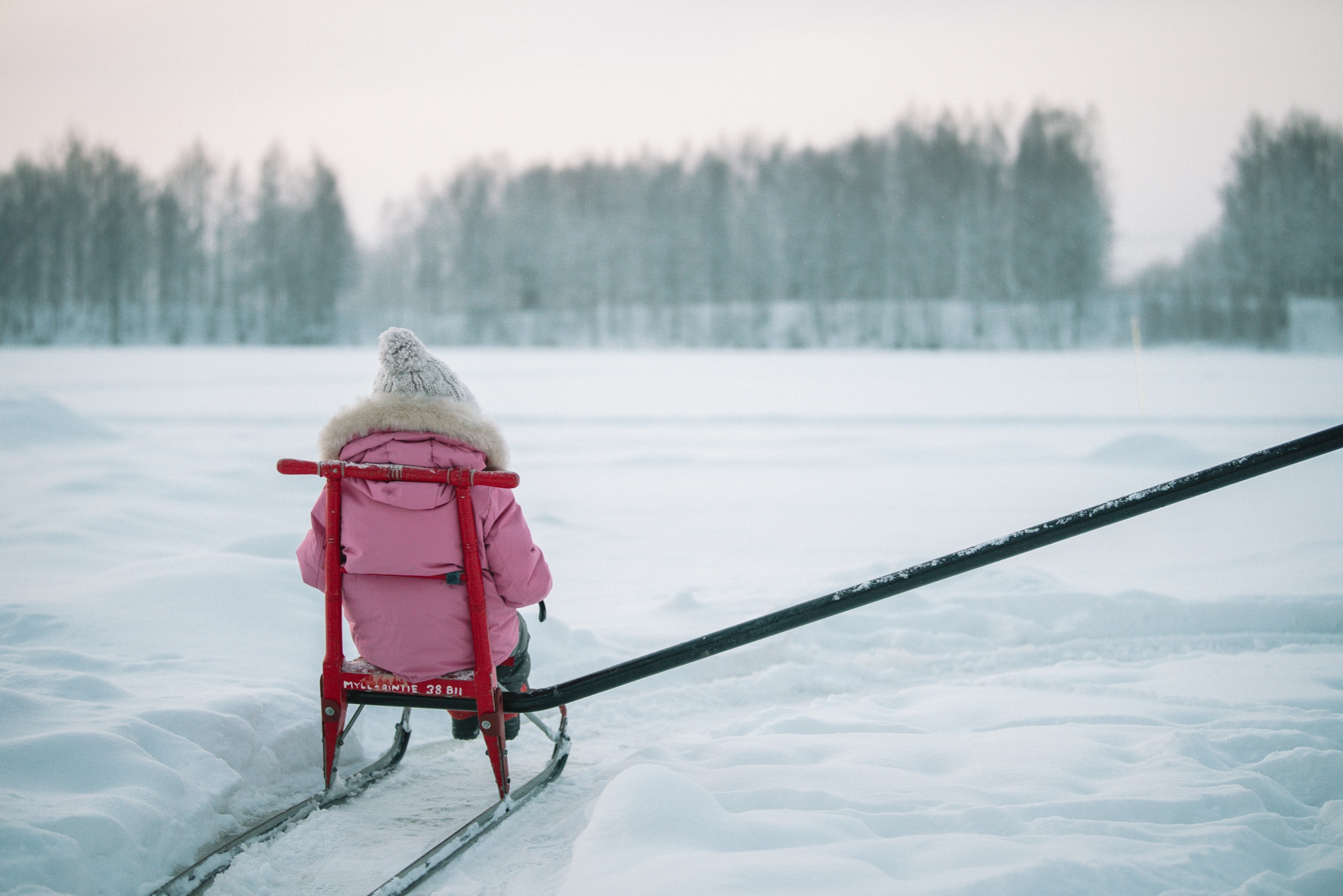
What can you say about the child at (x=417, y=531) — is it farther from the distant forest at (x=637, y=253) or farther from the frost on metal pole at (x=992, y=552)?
the distant forest at (x=637, y=253)

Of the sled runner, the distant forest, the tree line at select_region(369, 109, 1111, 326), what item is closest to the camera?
the sled runner

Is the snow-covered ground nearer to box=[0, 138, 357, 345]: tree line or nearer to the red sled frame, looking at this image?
the red sled frame

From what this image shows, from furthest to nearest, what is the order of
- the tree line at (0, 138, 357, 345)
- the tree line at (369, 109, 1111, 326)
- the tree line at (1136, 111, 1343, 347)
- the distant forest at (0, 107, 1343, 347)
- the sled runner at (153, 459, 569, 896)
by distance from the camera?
the tree line at (369, 109, 1111, 326)
the distant forest at (0, 107, 1343, 347)
the tree line at (0, 138, 357, 345)
the tree line at (1136, 111, 1343, 347)
the sled runner at (153, 459, 569, 896)

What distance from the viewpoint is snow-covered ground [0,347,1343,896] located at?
1758mm

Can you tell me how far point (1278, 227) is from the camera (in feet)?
51.1

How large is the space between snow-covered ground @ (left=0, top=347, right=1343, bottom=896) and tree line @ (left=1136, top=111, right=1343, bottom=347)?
10145 mm

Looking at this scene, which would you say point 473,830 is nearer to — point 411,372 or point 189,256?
point 411,372

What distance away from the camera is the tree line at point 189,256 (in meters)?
30.3

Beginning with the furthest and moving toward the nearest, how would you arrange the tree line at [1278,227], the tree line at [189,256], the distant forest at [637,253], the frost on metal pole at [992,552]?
the distant forest at [637,253]
the tree line at [189,256]
the tree line at [1278,227]
the frost on metal pole at [992,552]

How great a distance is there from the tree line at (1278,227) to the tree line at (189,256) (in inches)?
1361

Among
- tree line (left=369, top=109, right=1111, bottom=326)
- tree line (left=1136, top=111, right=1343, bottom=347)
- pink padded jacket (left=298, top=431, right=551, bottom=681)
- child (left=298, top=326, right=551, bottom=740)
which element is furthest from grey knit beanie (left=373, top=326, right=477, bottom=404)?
tree line (left=369, top=109, right=1111, bottom=326)

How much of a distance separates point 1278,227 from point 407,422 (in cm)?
1884

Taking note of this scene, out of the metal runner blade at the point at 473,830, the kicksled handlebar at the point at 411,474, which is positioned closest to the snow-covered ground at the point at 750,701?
the metal runner blade at the point at 473,830

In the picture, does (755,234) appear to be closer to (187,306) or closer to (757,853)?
(187,306)
